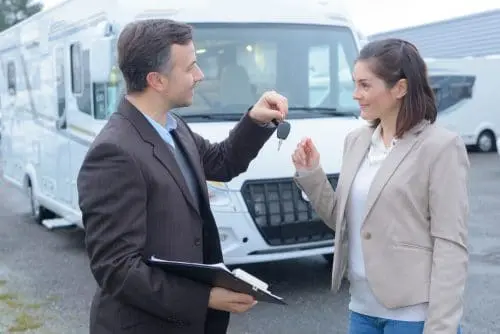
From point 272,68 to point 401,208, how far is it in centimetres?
418

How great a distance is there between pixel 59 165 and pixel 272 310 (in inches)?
145

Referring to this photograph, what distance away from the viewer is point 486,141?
65.3ft

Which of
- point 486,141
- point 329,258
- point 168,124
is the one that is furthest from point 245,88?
point 486,141

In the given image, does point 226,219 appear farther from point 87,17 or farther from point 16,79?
point 16,79

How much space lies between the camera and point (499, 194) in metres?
12.8

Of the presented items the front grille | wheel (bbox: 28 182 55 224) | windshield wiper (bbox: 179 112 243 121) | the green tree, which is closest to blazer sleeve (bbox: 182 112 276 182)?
the front grille

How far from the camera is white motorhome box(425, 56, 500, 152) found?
19.6m

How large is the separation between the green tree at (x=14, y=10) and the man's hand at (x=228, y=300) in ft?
180

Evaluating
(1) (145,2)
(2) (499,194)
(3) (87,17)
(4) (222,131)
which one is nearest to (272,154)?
(4) (222,131)

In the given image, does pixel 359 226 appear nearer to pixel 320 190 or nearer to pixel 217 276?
pixel 320 190

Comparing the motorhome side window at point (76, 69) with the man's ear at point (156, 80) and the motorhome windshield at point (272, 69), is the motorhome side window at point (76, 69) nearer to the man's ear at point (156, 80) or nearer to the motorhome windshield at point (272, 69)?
the motorhome windshield at point (272, 69)

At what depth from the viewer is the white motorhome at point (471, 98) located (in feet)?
64.3

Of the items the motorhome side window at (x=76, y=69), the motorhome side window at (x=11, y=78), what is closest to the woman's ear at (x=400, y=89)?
the motorhome side window at (x=76, y=69)

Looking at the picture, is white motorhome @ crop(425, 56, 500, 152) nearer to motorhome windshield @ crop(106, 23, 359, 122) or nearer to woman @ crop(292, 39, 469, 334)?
motorhome windshield @ crop(106, 23, 359, 122)
